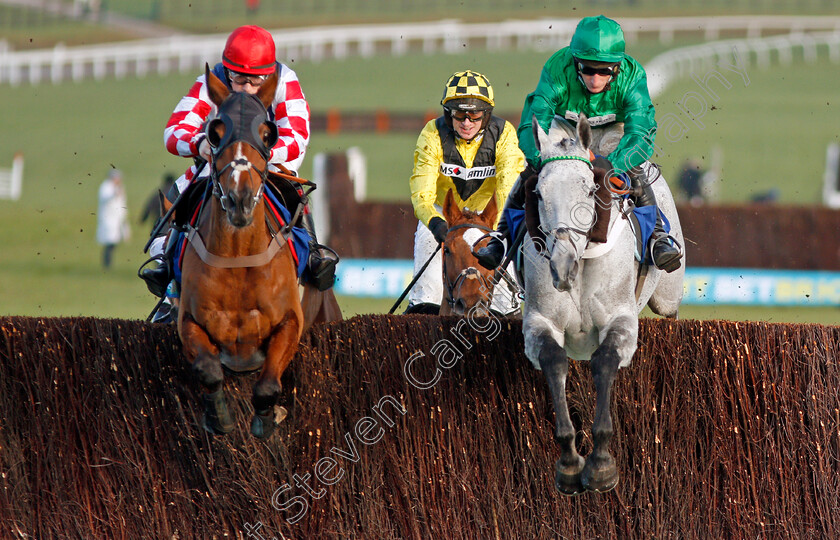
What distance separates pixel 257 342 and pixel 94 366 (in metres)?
1.03

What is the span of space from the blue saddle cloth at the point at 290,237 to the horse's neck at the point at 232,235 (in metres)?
0.28

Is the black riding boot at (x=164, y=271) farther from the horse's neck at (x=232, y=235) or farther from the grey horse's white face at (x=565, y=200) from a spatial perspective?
the grey horse's white face at (x=565, y=200)

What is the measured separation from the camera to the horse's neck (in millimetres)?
4957

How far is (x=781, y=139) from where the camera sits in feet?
103

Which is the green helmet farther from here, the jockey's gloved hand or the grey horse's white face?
the jockey's gloved hand

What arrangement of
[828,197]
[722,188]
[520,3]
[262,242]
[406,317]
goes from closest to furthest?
[262,242]
[406,317]
[828,197]
[722,188]
[520,3]

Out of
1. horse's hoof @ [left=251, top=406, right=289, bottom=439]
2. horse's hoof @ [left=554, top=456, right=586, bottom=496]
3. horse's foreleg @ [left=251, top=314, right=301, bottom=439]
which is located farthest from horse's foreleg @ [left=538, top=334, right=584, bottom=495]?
horse's hoof @ [left=251, top=406, right=289, bottom=439]

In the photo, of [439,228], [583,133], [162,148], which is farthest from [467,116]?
[162,148]

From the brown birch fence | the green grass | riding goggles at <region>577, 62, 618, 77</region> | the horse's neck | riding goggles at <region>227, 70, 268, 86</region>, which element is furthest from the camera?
the green grass

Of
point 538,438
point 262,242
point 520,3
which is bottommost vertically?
point 538,438

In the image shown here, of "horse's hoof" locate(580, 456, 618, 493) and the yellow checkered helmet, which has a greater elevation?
the yellow checkered helmet

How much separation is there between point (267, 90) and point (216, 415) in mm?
1580

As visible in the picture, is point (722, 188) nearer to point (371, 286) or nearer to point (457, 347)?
point (371, 286)

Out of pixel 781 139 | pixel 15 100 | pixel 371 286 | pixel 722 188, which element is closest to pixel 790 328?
pixel 371 286
